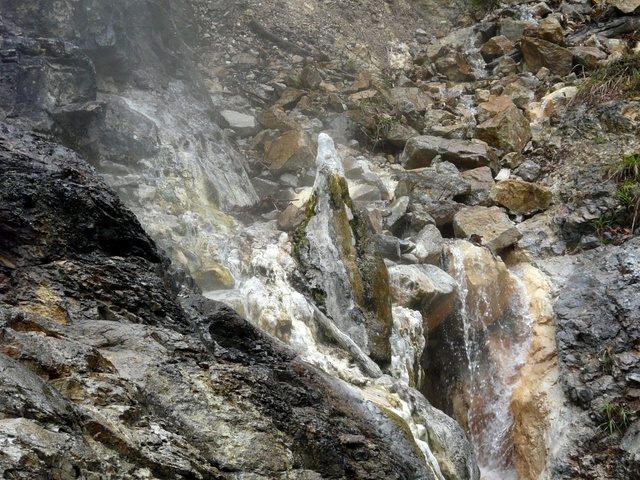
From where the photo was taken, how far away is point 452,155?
29.9 ft

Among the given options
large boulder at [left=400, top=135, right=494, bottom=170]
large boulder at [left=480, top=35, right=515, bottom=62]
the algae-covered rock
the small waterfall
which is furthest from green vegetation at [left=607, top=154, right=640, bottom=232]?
large boulder at [left=480, top=35, right=515, bottom=62]

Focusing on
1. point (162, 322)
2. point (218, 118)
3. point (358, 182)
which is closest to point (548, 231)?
point (358, 182)

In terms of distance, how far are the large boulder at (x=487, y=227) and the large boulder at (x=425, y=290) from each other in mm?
1037

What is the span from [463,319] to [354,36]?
25.6 feet

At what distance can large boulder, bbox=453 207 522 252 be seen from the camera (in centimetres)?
754

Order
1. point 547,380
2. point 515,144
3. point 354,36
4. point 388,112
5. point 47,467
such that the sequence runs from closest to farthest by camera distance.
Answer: point 47,467, point 547,380, point 515,144, point 388,112, point 354,36

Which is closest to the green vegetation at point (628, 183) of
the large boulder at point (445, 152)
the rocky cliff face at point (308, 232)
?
the rocky cliff face at point (308, 232)

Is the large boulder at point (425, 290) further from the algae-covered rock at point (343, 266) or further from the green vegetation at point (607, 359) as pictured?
the green vegetation at point (607, 359)

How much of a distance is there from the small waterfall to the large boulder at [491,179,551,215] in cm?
132

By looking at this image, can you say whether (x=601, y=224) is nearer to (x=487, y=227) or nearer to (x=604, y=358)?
(x=487, y=227)

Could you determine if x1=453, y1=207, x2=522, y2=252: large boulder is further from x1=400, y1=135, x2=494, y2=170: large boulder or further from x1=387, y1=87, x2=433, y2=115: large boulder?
x1=387, y1=87, x2=433, y2=115: large boulder

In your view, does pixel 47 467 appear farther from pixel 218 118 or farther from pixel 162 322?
pixel 218 118

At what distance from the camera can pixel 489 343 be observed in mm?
7031

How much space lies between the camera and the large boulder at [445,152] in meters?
9.02
